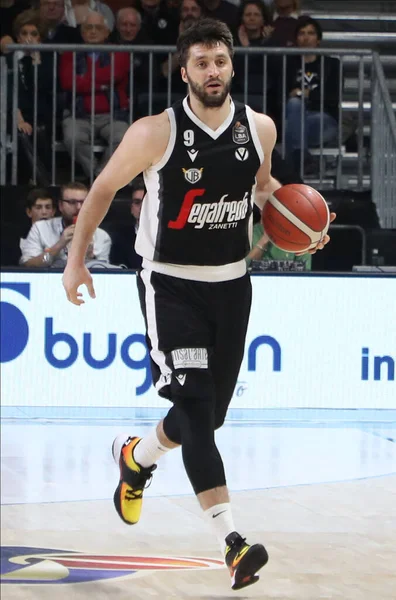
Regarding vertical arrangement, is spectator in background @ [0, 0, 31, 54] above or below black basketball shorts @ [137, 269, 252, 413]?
above

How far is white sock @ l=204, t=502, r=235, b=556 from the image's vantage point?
421 centimetres

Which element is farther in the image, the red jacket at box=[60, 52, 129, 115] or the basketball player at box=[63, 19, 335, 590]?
the red jacket at box=[60, 52, 129, 115]

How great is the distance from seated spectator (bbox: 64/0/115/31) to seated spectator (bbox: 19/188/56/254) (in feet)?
8.13

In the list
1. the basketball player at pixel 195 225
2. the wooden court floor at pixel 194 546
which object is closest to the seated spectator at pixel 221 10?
the wooden court floor at pixel 194 546

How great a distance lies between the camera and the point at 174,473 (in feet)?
22.0

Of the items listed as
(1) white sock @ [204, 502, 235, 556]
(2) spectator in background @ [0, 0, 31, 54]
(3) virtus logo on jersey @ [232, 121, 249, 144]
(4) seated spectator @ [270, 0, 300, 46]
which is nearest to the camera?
(1) white sock @ [204, 502, 235, 556]

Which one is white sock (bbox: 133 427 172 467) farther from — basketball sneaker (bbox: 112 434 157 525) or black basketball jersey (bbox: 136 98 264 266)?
black basketball jersey (bbox: 136 98 264 266)

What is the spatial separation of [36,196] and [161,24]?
2.60 meters

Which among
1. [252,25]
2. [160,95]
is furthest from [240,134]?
[252,25]

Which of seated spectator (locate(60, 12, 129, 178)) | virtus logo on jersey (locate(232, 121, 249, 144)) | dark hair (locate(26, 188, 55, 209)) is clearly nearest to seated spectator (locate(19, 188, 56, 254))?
dark hair (locate(26, 188, 55, 209))

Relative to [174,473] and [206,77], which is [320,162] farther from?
[206,77]

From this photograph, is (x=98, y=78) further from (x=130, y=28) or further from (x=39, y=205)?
(x=39, y=205)

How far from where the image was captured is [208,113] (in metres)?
4.52

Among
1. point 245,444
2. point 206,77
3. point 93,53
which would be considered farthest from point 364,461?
point 93,53
